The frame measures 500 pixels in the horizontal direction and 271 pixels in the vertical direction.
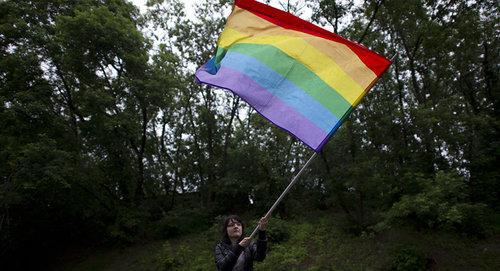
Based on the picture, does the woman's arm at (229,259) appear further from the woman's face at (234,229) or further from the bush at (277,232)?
the bush at (277,232)

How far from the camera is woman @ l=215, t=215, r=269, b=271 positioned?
3836 millimetres

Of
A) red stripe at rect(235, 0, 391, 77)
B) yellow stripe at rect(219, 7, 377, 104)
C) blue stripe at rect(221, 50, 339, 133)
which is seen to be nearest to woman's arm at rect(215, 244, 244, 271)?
blue stripe at rect(221, 50, 339, 133)

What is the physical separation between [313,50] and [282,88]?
25.5 inches

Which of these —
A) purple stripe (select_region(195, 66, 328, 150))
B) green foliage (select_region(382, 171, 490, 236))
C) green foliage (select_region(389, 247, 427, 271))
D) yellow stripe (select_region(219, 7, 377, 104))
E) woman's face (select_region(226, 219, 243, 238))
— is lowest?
green foliage (select_region(389, 247, 427, 271))

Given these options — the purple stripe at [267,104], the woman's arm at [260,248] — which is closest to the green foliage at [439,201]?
the purple stripe at [267,104]

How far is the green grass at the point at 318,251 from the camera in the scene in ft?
39.0

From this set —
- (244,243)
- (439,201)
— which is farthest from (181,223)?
(244,243)

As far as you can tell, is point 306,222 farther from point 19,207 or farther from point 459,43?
point 19,207

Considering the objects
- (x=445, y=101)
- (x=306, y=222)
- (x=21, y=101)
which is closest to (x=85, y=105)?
(x=21, y=101)

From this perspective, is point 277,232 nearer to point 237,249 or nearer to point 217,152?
point 217,152

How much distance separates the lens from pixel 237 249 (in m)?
3.87

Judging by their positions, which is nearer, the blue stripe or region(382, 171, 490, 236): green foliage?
the blue stripe

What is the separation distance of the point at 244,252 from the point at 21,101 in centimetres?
1386

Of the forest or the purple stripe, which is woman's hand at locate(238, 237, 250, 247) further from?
the forest
